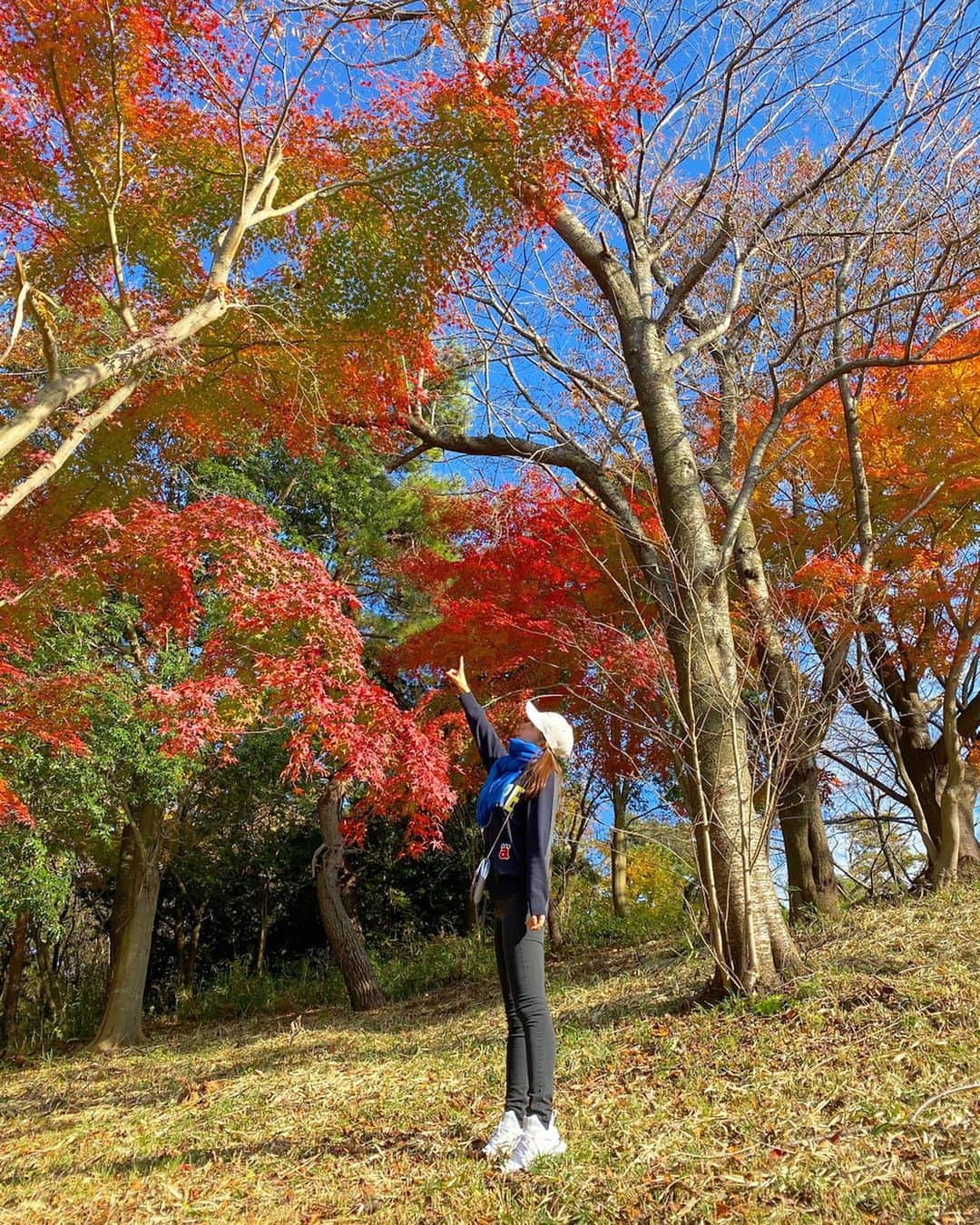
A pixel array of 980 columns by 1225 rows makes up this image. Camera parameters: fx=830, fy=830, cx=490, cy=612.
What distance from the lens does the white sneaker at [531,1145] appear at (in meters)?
2.47

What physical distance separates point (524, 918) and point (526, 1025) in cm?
31

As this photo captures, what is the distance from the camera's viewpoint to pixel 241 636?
594 centimetres

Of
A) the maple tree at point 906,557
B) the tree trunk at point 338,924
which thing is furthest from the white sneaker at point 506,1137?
the tree trunk at point 338,924

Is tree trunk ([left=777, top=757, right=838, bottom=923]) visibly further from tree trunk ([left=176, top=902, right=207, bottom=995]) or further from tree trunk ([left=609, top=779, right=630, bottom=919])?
tree trunk ([left=176, top=902, right=207, bottom=995])

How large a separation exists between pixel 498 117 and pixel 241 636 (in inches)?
145

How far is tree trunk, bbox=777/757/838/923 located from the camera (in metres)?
6.33

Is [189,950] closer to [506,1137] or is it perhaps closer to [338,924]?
[338,924]

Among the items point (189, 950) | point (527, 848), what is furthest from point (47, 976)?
point (527, 848)

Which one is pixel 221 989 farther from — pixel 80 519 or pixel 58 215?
pixel 58 215

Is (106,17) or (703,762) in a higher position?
(106,17)

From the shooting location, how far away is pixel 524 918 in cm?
260

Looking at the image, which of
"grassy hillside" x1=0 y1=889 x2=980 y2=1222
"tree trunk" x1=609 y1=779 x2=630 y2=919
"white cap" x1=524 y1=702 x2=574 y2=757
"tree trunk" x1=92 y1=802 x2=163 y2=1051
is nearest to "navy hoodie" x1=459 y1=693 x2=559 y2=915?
"white cap" x1=524 y1=702 x2=574 y2=757

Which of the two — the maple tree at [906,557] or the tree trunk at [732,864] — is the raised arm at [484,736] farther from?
the maple tree at [906,557]

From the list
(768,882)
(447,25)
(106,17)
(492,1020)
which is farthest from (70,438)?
(492,1020)
